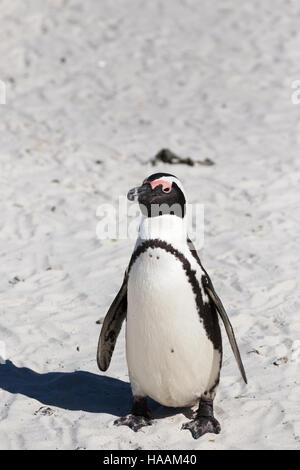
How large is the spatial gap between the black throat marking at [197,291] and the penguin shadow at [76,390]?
0.44 meters

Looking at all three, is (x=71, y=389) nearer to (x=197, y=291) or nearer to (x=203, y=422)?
(x=203, y=422)

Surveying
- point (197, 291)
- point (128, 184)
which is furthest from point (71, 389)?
point (128, 184)

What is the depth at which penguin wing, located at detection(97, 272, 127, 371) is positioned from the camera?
385cm

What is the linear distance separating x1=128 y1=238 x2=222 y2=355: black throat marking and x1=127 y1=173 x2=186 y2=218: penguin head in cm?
14

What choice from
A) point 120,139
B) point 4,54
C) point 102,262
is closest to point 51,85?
point 4,54

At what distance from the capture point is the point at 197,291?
3.60 m

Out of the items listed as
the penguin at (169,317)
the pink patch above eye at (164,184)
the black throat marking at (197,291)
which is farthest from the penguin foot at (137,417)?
the pink patch above eye at (164,184)

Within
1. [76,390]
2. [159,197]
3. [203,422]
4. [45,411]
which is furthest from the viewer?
[76,390]

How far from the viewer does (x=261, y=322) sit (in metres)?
5.01

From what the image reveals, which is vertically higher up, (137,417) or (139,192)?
(139,192)

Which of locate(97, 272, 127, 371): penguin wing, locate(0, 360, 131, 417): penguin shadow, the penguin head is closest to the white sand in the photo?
locate(0, 360, 131, 417): penguin shadow

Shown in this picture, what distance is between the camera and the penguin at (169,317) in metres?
3.50

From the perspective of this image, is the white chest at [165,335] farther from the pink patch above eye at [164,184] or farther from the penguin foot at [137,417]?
the pink patch above eye at [164,184]

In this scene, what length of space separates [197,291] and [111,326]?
1.78 feet
